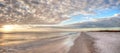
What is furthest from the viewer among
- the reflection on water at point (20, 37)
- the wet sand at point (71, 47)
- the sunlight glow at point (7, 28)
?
the reflection on water at point (20, 37)

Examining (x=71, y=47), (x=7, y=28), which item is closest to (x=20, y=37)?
(x=7, y=28)

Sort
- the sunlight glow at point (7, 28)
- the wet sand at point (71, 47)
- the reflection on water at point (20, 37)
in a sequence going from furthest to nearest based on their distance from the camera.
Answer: the reflection on water at point (20, 37) < the sunlight glow at point (7, 28) < the wet sand at point (71, 47)

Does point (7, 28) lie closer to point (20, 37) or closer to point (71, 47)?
point (20, 37)

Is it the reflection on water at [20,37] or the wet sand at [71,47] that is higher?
the reflection on water at [20,37]

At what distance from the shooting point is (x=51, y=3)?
5578 mm

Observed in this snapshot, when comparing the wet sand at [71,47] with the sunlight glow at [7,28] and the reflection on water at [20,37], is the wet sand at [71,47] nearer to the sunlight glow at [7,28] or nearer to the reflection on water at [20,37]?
the reflection on water at [20,37]

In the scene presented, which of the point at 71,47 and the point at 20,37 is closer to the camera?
the point at 71,47

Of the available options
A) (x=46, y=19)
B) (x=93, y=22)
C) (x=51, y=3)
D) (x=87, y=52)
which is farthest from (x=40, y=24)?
(x=87, y=52)

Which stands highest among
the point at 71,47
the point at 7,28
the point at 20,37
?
the point at 7,28

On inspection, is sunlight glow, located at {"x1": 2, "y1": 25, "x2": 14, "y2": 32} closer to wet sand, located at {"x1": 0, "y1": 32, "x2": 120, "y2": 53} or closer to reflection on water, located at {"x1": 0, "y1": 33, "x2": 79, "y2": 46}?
reflection on water, located at {"x1": 0, "y1": 33, "x2": 79, "y2": 46}

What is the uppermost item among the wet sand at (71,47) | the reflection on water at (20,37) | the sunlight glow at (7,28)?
the sunlight glow at (7,28)

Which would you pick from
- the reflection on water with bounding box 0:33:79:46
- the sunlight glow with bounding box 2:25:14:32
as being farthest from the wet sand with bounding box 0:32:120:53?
the sunlight glow with bounding box 2:25:14:32

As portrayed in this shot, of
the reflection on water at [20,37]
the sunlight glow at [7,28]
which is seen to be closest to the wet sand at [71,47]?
the reflection on water at [20,37]

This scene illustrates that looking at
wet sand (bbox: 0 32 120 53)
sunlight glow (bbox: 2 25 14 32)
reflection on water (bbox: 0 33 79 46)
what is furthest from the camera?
reflection on water (bbox: 0 33 79 46)
